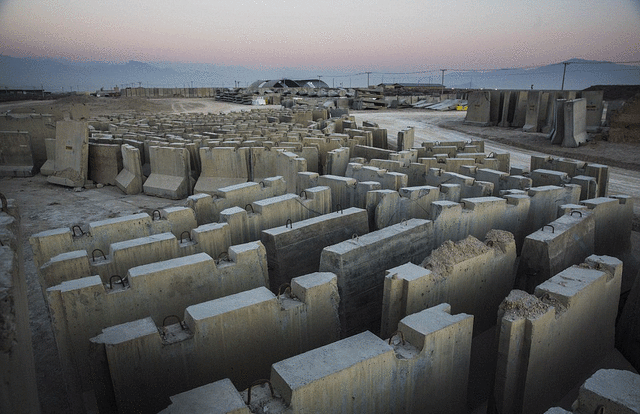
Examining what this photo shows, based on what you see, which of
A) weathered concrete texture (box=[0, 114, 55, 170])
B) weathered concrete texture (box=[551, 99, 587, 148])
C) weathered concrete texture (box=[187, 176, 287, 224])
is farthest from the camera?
weathered concrete texture (box=[551, 99, 587, 148])

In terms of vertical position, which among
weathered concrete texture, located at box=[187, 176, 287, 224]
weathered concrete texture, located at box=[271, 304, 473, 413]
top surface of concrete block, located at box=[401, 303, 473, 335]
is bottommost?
weathered concrete texture, located at box=[271, 304, 473, 413]

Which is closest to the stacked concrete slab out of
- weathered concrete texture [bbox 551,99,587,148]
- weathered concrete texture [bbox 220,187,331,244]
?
weathered concrete texture [bbox 220,187,331,244]

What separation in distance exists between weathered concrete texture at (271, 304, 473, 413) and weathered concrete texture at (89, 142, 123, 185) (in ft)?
36.1

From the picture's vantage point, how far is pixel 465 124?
83.7ft

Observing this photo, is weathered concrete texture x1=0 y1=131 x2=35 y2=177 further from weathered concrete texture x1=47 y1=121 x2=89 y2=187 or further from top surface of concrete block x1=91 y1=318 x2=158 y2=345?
top surface of concrete block x1=91 y1=318 x2=158 y2=345

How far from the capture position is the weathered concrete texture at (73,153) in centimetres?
1202

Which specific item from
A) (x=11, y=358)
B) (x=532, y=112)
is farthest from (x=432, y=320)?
(x=532, y=112)

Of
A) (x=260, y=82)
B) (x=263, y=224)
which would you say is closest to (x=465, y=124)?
(x=263, y=224)

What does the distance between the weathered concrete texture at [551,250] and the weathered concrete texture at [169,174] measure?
835 centimetres

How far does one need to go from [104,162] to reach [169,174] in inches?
103

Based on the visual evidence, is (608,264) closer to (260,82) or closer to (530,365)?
(530,365)

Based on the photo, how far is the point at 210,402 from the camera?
8.81 feet

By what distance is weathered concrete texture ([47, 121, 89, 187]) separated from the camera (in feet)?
39.4

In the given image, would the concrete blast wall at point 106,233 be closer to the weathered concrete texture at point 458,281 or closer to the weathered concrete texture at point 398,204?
the weathered concrete texture at point 398,204
